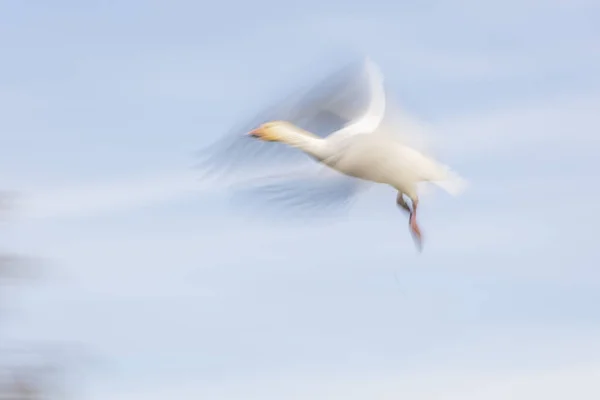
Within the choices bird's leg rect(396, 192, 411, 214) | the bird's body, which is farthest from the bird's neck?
bird's leg rect(396, 192, 411, 214)

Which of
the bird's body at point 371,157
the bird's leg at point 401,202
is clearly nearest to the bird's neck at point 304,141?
the bird's body at point 371,157

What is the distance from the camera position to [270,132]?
21.4ft

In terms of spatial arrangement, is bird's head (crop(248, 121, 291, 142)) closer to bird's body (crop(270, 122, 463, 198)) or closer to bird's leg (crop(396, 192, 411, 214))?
bird's body (crop(270, 122, 463, 198))

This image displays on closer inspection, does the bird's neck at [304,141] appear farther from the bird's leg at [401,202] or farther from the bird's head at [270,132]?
the bird's leg at [401,202]

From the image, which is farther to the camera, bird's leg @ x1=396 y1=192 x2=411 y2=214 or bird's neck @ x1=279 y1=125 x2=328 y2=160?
bird's leg @ x1=396 y1=192 x2=411 y2=214

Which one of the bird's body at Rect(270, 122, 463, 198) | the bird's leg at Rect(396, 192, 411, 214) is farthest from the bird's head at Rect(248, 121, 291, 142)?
the bird's leg at Rect(396, 192, 411, 214)

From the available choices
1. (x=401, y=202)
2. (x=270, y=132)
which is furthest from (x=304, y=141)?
(x=401, y=202)

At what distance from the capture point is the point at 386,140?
Answer: 6863mm

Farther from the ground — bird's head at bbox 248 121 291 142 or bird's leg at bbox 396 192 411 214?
bird's head at bbox 248 121 291 142

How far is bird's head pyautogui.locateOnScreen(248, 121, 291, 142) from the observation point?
21.3 feet

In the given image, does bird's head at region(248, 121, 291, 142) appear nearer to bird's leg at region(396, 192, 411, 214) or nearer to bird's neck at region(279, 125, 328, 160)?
bird's neck at region(279, 125, 328, 160)

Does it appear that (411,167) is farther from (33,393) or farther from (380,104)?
(33,393)

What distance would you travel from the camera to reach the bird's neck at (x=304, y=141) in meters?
6.45

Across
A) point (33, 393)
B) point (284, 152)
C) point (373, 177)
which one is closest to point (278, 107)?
point (284, 152)
